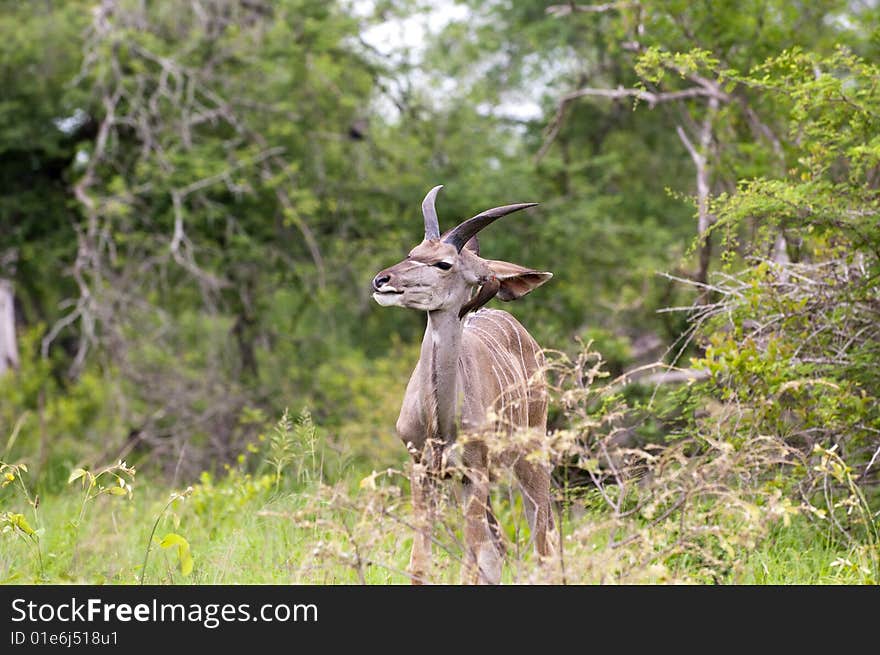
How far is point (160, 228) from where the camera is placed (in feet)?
43.9

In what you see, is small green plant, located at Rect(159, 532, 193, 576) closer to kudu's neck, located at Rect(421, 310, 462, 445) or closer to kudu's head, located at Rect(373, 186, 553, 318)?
kudu's neck, located at Rect(421, 310, 462, 445)

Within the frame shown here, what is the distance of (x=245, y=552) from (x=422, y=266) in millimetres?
1937

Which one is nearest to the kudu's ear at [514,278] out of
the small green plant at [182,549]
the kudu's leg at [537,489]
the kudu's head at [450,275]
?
the kudu's head at [450,275]

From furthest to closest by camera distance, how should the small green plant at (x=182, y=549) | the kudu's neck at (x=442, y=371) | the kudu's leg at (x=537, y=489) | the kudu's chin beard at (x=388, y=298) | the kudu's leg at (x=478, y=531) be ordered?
the kudu's leg at (x=537, y=489) → the kudu's neck at (x=442, y=371) → the kudu's chin beard at (x=388, y=298) → the small green plant at (x=182, y=549) → the kudu's leg at (x=478, y=531)

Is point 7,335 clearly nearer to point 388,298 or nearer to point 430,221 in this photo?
point 430,221

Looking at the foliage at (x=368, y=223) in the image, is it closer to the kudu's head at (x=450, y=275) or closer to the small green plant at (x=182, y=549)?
the small green plant at (x=182, y=549)

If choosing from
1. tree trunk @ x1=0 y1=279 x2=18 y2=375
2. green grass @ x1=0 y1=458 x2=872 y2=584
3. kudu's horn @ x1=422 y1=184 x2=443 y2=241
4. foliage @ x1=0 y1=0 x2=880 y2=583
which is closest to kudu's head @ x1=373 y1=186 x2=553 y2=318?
kudu's horn @ x1=422 y1=184 x2=443 y2=241

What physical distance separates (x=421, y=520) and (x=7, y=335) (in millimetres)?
14204

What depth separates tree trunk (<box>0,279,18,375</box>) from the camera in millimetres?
17203

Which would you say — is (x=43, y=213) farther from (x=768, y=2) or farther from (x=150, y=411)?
(x=768, y=2)

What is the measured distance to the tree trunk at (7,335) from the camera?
17.2 m

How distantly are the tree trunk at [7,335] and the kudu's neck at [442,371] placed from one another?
12.8 m

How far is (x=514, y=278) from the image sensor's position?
6.06 metres
